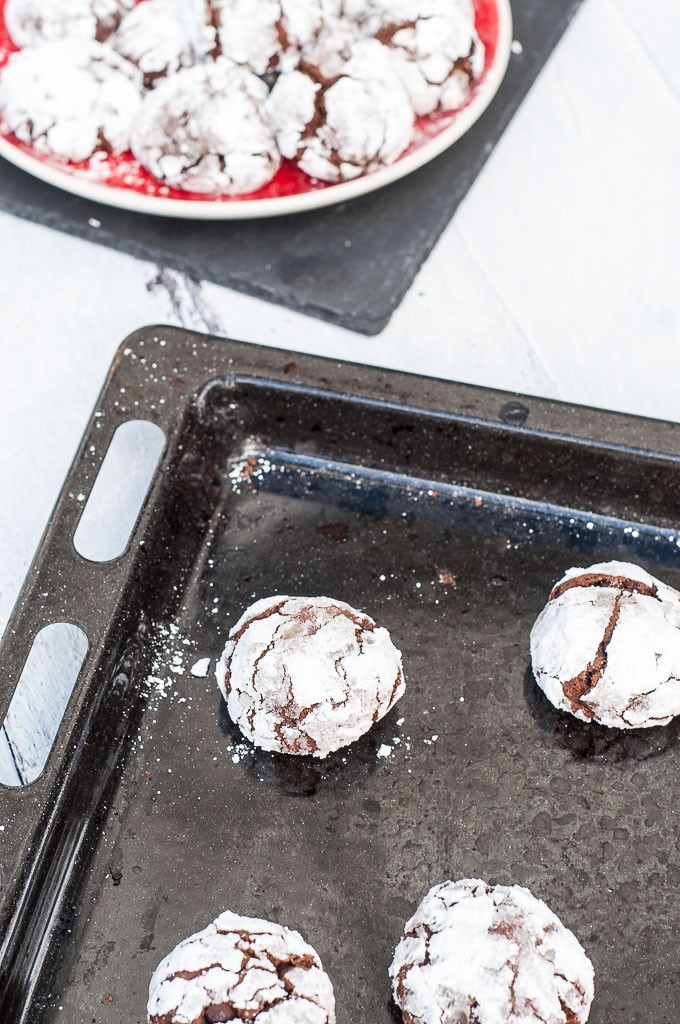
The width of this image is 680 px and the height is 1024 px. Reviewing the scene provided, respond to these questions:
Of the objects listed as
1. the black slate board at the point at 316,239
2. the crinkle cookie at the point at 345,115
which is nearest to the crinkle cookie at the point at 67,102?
the black slate board at the point at 316,239

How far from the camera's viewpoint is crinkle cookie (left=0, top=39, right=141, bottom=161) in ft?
5.71

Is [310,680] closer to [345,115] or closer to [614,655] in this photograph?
[614,655]

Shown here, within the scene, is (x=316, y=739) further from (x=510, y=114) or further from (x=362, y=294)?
(x=510, y=114)

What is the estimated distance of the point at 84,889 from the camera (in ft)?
3.89

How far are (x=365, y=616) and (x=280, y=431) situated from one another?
324 millimetres

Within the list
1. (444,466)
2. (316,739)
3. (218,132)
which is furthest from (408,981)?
(218,132)

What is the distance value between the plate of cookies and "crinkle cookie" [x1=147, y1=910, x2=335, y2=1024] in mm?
1131

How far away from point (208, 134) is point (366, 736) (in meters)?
1.02

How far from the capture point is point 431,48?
179cm

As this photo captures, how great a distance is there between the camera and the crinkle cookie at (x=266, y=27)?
5.81 ft

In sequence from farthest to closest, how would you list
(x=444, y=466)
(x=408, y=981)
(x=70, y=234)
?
(x=70, y=234)
(x=444, y=466)
(x=408, y=981)

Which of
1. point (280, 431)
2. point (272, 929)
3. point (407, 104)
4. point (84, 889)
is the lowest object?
point (84, 889)

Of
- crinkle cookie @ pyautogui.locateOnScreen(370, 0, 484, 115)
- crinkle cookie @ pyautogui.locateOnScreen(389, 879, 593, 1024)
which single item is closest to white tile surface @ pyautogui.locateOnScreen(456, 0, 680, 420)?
crinkle cookie @ pyautogui.locateOnScreen(370, 0, 484, 115)

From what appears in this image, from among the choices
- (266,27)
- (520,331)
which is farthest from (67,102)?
(520,331)
